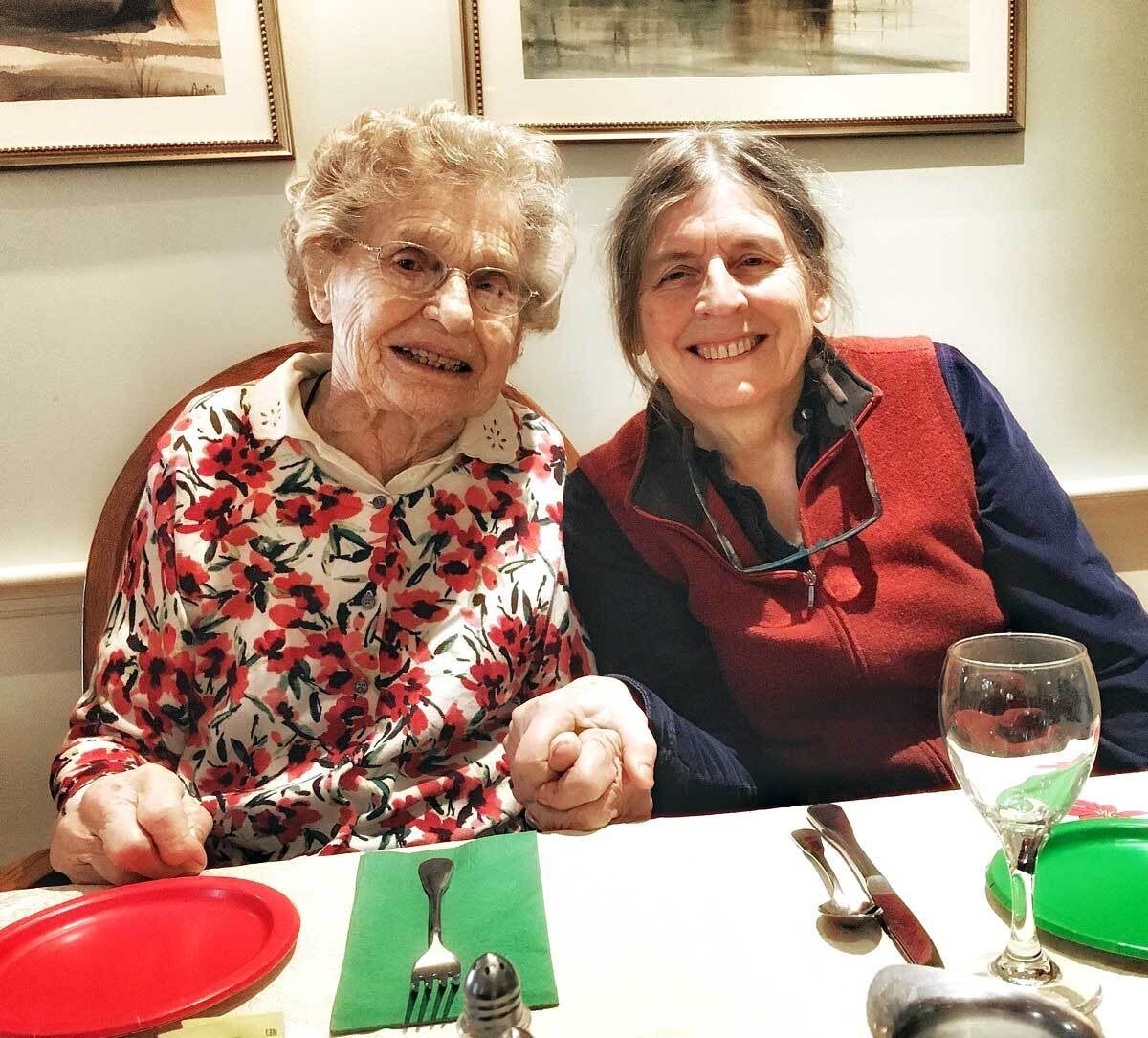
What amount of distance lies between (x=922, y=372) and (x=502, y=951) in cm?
101

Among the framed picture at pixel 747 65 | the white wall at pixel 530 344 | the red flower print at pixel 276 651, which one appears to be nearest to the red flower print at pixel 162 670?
the red flower print at pixel 276 651

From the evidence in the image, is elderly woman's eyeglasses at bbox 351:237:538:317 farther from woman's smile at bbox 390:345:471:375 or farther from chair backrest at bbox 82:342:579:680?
chair backrest at bbox 82:342:579:680

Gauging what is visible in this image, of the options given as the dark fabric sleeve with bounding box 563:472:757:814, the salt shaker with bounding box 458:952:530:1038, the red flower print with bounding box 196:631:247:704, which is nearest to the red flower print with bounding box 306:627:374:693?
the red flower print with bounding box 196:631:247:704

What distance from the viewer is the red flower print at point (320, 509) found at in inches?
55.1

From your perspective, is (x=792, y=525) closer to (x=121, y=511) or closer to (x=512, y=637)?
(x=512, y=637)

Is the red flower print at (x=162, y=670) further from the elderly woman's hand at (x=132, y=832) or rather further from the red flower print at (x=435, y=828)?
the red flower print at (x=435, y=828)

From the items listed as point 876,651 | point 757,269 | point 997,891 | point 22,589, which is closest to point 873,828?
point 997,891

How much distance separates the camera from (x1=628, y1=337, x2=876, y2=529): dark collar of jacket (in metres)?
1.39

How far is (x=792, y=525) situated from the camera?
4.60 ft

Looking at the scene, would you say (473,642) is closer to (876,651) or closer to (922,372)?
(876,651)

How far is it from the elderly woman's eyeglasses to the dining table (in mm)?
792

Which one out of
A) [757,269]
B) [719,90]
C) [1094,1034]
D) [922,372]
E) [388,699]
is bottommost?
[388,699]

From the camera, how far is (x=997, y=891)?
824 millimetres

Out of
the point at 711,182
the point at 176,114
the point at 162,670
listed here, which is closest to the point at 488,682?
the point at 162,670
